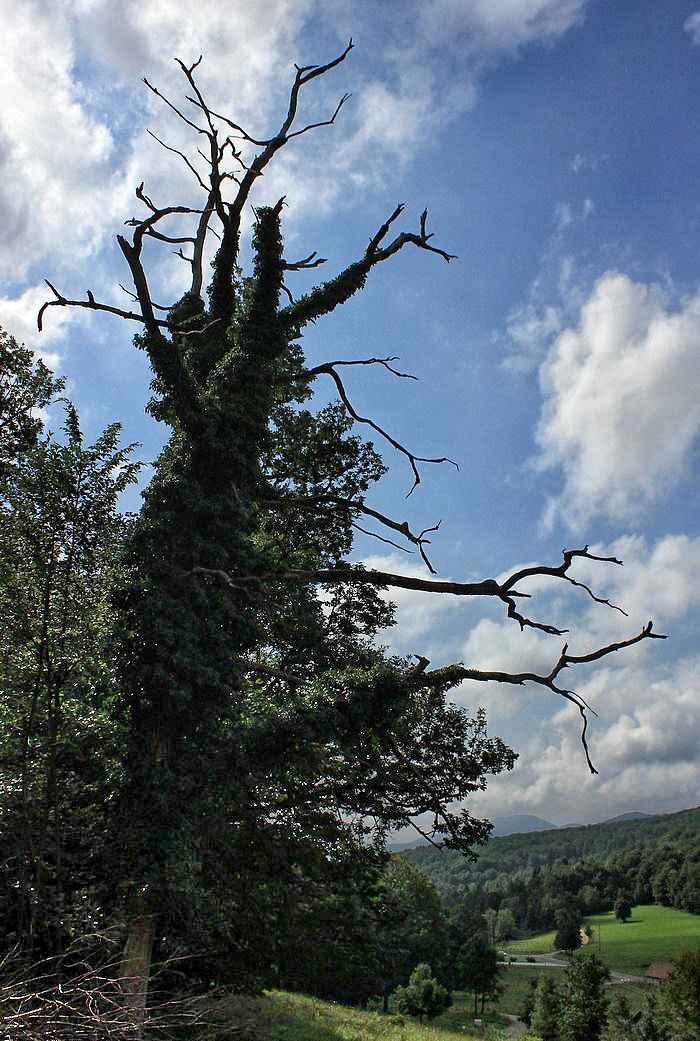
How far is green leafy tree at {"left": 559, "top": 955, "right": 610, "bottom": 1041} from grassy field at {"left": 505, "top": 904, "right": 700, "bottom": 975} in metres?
46.6

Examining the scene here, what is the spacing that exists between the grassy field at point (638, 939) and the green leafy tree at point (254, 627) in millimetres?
91259

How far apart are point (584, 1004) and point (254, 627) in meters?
48.6

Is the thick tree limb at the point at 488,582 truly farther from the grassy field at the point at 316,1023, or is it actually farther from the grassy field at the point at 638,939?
the grassy field at the point at 638,939

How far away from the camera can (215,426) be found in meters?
14.7

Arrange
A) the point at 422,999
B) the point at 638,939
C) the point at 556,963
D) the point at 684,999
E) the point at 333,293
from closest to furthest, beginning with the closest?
the point at 333,293 → the point at 684,999 → the point at 422,999 → the point at 638,939 → the point at 556,963

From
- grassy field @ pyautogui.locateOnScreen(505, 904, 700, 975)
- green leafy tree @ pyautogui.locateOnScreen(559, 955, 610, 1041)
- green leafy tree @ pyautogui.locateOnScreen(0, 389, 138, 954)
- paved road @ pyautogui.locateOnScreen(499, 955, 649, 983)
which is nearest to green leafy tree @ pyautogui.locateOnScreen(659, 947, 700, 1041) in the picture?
green leafy tree @ pyautogui.locateOnScreen(559, 955, 610, 1041)

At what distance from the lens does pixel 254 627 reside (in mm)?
13984

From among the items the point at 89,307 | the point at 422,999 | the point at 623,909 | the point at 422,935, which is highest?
the point at 89,307

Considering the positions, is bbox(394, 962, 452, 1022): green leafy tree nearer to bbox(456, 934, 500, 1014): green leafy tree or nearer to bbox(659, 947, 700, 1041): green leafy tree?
bbox(456, 934, 500, 1014): green leafy tree

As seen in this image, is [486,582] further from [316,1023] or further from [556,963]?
[556,963]

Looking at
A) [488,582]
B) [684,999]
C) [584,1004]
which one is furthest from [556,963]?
[488,582]

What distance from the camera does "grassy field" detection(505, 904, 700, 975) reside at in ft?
314

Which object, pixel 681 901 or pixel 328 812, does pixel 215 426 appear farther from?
pixel 681 901

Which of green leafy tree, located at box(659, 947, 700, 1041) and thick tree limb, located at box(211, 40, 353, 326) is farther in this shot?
green leafy tree, located at box(659, 947, 700, 1041)
